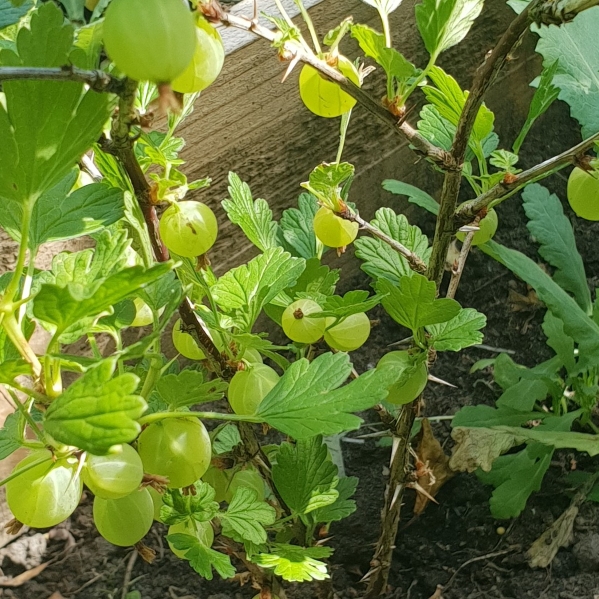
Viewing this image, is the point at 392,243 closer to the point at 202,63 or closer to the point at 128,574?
the point at 202,63

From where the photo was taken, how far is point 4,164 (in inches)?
13.2

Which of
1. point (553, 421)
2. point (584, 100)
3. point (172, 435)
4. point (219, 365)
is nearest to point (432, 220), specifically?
point (553, 421)

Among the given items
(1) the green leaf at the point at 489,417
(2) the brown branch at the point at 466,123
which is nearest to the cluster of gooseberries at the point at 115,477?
(2) the brown branch at the point at 466,123

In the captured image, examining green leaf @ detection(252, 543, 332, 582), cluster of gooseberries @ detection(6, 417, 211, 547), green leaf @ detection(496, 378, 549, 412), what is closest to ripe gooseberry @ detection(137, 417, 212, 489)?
cluster of gooseberries @ detection(6, 417, 211, 547)

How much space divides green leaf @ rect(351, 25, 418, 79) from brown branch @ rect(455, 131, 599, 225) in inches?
4.0

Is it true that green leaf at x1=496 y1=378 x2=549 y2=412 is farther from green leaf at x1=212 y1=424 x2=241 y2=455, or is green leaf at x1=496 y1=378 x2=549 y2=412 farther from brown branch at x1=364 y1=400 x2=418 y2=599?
green leaf at x1=212 y1=424 x2=241 y2=455

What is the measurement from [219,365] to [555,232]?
22.3 inches

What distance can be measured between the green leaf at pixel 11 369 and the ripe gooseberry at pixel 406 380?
0.26 m

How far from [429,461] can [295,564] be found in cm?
39

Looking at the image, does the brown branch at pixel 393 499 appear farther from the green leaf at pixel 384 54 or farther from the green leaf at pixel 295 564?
the green leaf at pixel 384 54

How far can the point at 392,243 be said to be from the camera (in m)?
0.52

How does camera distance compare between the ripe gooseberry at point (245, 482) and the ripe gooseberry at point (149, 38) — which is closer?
the ripe gooseberry at point (149, 38)

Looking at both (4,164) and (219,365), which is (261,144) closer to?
(219,365)

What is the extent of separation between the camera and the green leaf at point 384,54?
397mm
